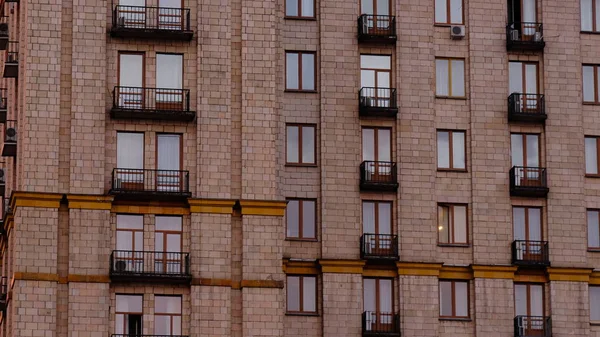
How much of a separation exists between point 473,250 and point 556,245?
3593mm

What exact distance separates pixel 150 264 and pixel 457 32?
1712 centimetres

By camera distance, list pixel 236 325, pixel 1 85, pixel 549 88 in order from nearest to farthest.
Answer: pixel 236 325, pixel 549 88, pixel 1 85

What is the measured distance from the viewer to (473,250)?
8794 cm

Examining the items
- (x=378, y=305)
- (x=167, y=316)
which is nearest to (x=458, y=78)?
(x=378, y=305)

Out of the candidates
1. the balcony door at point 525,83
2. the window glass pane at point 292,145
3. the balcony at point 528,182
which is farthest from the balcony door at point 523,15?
the window glass pane at point 292,145

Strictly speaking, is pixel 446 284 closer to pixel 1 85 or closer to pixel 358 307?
pixel 358 307

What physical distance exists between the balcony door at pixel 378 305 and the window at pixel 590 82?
12.3 m

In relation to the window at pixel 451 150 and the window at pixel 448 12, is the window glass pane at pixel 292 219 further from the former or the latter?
the window at pixel 448 12

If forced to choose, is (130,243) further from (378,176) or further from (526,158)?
(526,158)

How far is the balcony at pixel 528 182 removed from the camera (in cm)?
8850

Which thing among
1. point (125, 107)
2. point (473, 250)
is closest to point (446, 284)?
point (473, 250)

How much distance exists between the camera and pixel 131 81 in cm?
8556

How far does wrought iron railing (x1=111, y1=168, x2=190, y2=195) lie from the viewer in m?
84.4

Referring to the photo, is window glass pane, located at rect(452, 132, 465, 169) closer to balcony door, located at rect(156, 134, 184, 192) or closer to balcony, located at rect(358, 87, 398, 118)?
balcony, located at rect(358, 87, 398, 118)
